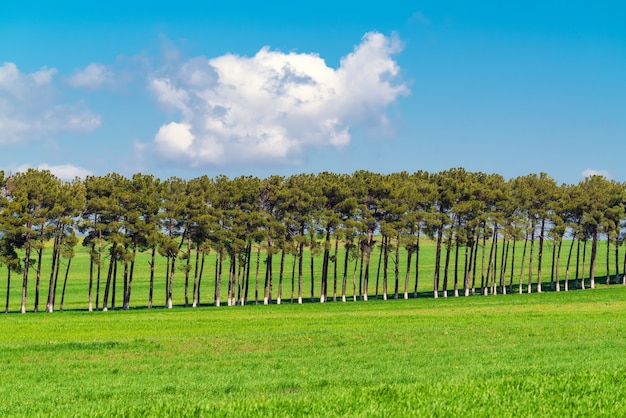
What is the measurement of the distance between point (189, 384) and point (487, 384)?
9397 millimetres

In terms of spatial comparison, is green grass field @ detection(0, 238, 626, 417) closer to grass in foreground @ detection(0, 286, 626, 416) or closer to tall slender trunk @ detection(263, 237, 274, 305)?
grass in foreground @ detection(0, 286, 626, 416)

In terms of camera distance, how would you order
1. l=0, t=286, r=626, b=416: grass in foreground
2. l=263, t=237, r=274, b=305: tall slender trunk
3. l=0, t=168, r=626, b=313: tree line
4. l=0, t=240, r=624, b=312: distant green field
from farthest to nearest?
l=0, t=240, r=624, b=312: distant green field → l=263, t=237, r=274, b=305: tall slender trunk → l=0, t=168, r=626, b=313: tree line → l=0, t=286, r=626, b=416: grass in foreground

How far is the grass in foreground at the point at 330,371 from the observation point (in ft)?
44.4

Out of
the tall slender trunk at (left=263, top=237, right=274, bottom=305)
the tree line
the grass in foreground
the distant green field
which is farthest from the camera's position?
the distant green field

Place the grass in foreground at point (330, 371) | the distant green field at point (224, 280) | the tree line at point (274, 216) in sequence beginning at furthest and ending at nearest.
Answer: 1. the distant green field at point (224, 280)
2. the tree line at point (274, 216)
3. the grass in foreground at point (330, 371)

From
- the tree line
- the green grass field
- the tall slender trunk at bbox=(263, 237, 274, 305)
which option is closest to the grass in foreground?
the green grass field

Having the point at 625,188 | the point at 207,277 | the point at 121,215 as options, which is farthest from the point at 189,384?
the point at 207,277

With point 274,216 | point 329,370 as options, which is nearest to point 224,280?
point 274,216

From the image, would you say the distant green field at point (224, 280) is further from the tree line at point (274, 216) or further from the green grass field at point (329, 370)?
the green grass field at point (329, 370)

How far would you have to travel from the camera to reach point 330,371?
77.9 feet

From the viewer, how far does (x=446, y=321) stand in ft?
165

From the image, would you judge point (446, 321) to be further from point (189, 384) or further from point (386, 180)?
point (386, 180)

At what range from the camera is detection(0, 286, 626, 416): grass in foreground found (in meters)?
13.5

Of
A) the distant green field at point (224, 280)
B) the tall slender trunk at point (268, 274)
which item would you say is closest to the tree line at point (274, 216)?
the tall slender trunk at point (268, 274)
